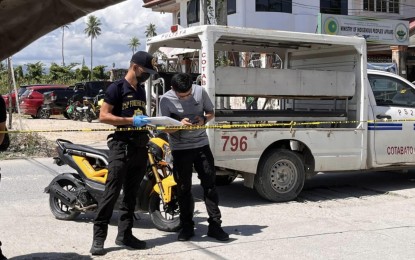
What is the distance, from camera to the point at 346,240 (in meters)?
5.90

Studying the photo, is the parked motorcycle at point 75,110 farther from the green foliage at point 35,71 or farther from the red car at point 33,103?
the green foliage at point 35,71

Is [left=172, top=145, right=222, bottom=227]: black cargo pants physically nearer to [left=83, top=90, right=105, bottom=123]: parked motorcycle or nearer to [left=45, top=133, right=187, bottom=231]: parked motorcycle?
[left=45, top=133, right=187, bottom=231]: parked motorcycle

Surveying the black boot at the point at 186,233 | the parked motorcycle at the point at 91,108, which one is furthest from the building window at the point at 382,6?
the black boot at the point at 186,233

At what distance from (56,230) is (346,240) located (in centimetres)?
335

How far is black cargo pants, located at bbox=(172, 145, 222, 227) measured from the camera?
5.90m

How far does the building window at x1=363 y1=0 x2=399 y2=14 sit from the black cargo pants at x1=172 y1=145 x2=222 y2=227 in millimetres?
25813

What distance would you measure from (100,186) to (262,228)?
6.54ft

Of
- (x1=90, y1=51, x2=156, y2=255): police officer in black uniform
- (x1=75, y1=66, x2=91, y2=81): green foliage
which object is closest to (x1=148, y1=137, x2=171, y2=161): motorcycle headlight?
(x1=90, y1=51, x2=156, y2=255): police officer in black uniform

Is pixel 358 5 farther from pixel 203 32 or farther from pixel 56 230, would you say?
pixel 56 230

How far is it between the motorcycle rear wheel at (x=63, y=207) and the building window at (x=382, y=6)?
2579cm

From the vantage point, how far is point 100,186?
20.4 feet

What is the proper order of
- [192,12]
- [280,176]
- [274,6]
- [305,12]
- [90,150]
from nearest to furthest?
[90,150]
[280,176]
[274,6]
[305,12]
[192,12]

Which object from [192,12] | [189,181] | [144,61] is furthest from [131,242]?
[192,12]

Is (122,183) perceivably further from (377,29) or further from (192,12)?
(192,12)
